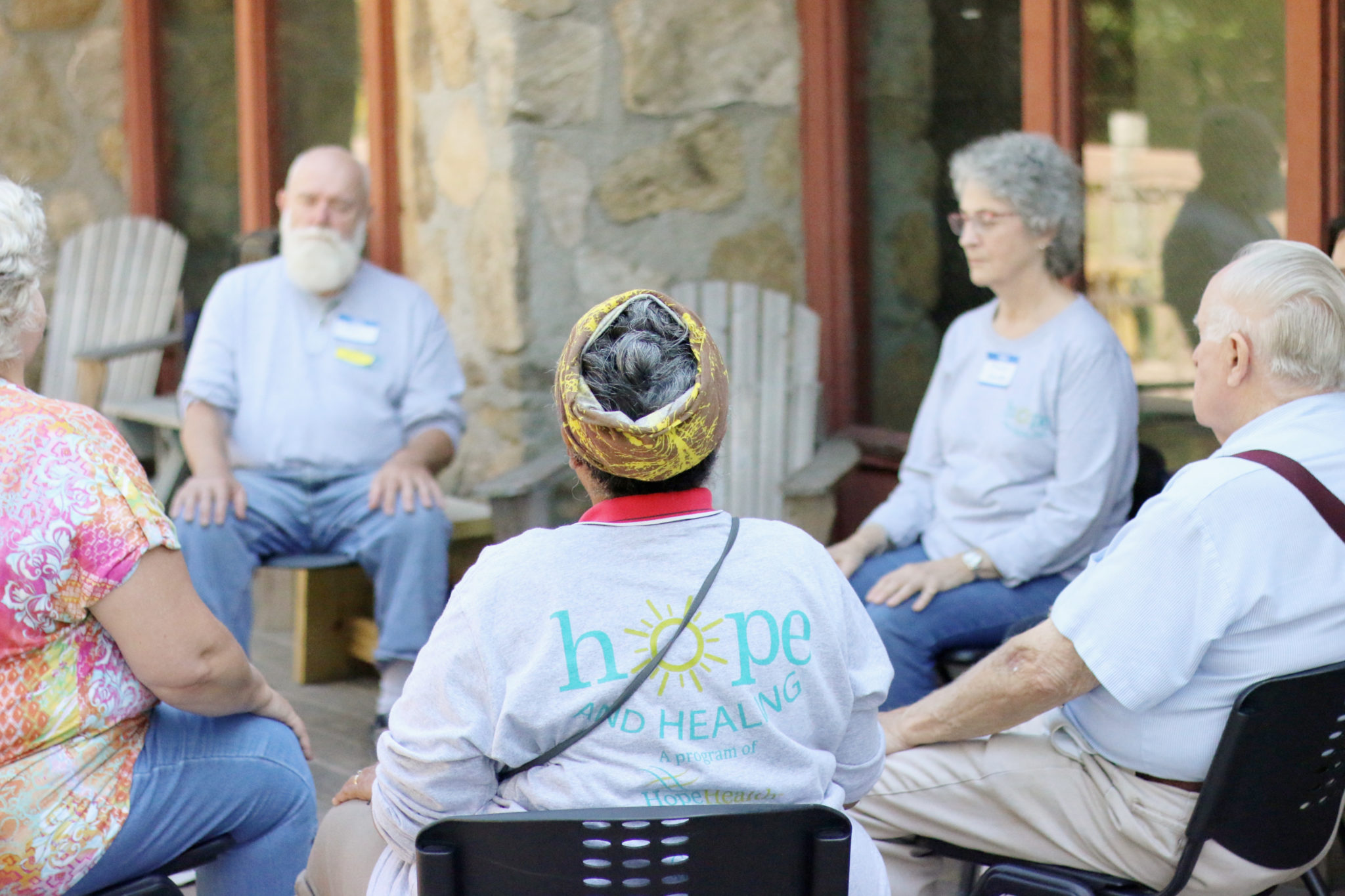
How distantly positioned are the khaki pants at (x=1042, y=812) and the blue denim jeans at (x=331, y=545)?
1.64 m

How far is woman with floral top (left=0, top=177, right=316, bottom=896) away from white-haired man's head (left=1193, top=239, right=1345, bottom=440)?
1384 mm

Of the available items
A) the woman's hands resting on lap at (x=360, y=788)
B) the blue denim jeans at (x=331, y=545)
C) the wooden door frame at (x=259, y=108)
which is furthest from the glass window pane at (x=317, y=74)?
the woman's hands resting on lap at (x=360, y=788)

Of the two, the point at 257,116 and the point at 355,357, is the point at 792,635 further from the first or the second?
the point at 257,116

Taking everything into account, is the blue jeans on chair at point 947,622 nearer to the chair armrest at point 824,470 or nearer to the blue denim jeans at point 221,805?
the chair armrest at point 824,470

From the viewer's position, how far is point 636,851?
1389 millimetres

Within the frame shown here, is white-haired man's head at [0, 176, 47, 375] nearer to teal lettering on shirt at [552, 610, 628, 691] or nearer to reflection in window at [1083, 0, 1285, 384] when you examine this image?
teal lettering on shirt at [552, 610, 628, 691]

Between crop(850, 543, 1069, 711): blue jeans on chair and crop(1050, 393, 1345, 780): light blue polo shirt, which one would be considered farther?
crop(850, 543, 1069, 711): blue jeans on chair

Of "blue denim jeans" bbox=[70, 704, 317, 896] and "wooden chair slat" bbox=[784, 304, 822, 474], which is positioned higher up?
"wooden chair slat" bbox=[784, 304, 822, 474]

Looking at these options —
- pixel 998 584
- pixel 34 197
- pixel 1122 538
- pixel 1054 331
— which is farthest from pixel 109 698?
pixel 1054 331

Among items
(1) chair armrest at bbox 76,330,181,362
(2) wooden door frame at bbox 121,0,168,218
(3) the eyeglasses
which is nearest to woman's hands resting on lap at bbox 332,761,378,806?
(3) the eyeglasses

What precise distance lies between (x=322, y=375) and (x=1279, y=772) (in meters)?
2.73

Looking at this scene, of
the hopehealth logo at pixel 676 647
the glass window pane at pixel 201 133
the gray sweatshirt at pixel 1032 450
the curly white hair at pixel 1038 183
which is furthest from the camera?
the glass window pane at pixel 201 133

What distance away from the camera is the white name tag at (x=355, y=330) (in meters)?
3.84

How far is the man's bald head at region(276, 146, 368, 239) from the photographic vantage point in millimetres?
→ 3822
